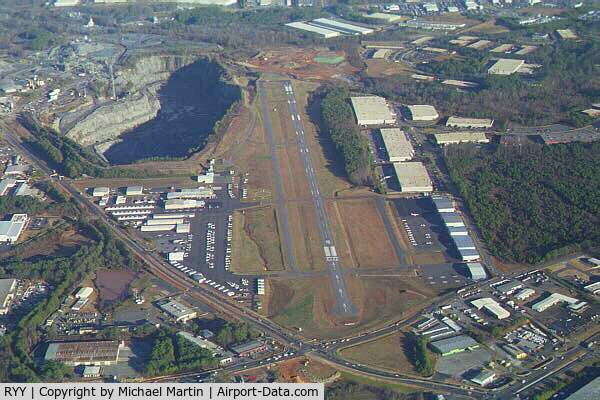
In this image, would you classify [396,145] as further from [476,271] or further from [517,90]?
[476,271]

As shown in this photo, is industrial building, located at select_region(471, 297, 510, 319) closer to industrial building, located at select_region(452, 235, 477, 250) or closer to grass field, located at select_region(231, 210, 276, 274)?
industrial building, located at select_region(452, 235, 477, 250)

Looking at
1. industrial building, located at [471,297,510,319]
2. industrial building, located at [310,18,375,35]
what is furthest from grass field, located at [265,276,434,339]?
industrial building, located at [310,18,375,35]

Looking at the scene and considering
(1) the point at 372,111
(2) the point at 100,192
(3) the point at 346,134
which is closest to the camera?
(2) the point at 100,192

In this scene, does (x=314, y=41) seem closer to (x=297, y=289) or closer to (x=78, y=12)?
(x=78, y=12)

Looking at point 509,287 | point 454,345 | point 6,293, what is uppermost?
point 454,345

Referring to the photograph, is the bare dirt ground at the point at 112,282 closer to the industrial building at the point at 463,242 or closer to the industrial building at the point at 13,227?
the industrial building at the point at 13,227

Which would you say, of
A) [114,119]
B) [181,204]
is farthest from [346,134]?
[114,119]
